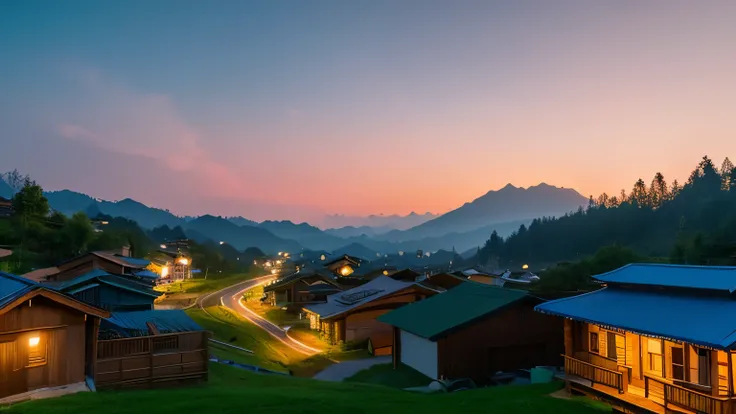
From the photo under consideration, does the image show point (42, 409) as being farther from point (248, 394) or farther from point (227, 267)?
point (227, 267)

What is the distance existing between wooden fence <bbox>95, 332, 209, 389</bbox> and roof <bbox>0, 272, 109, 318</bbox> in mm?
2024

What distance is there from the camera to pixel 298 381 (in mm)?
27562

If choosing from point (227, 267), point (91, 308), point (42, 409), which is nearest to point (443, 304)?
point (91, 308)

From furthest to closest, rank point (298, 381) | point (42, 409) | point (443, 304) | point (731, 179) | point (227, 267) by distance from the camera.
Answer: point (731, 179) → point (227, 267) → point (443, 304) → point (298, 381) → point (42, 409)

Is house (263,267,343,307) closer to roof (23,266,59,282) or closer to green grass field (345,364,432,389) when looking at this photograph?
roof (23,266,59,282)

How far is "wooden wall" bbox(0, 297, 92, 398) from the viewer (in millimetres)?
18500

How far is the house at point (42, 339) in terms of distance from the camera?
18.5m

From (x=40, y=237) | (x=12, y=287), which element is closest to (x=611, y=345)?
(x=12, y=287)

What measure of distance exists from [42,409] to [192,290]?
264 ft

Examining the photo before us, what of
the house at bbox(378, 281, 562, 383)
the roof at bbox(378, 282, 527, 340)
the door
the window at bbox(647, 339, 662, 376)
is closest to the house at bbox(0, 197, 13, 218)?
the roof at bbox(378, 282, 527, 340)

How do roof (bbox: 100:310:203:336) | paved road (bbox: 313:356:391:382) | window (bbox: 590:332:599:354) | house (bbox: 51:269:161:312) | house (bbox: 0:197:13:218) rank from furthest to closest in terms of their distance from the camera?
house (bbox: 0:197:13:218) < house (bbox: 51:269:161:312) < paved road (bbox: 313:356:391:382) < roof (bbox: 100:310:203:336) < window (bbox: 590:332:599:354)

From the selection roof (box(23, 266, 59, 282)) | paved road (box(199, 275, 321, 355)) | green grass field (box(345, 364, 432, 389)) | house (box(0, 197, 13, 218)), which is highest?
house (box(0, 197, 13, 218))

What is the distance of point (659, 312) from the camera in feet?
65.1

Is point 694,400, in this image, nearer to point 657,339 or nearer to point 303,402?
point 657,339
